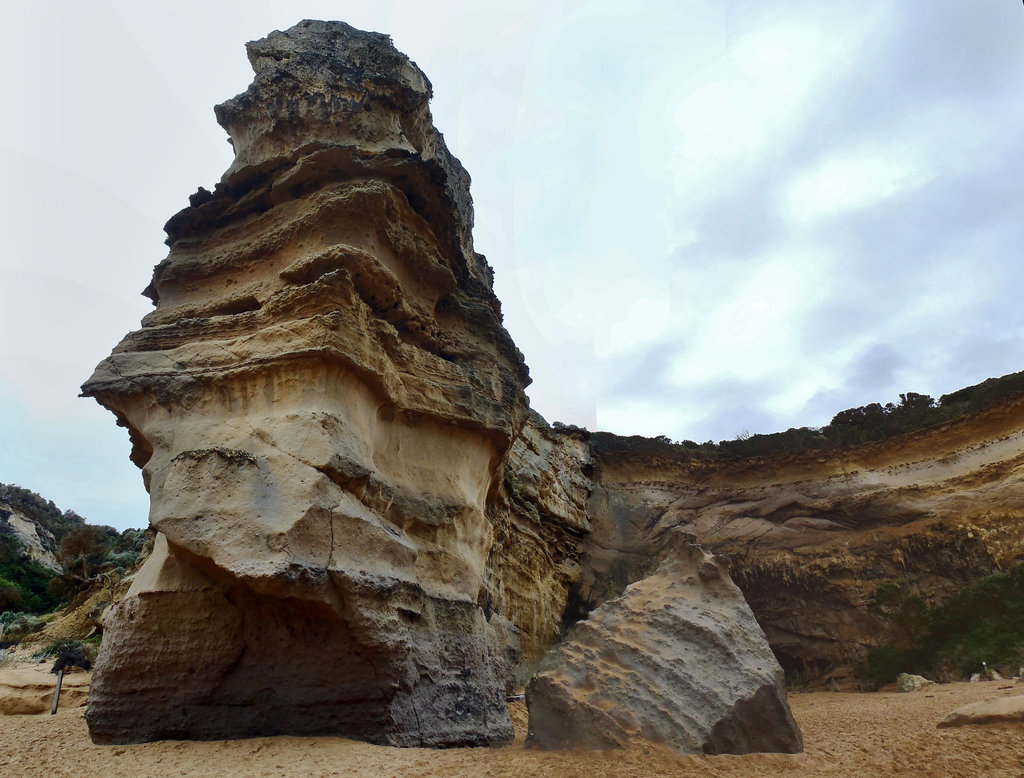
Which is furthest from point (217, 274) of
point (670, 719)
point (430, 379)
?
point (670, 719)

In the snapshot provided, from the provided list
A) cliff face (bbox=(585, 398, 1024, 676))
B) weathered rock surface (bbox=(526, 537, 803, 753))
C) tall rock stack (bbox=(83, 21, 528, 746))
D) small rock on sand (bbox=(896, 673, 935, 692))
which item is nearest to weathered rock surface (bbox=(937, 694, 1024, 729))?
weathered rock surface (bbox=(526, 537, 803, 753))

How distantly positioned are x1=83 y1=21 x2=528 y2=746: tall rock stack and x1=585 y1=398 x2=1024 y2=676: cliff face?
28.3 feet

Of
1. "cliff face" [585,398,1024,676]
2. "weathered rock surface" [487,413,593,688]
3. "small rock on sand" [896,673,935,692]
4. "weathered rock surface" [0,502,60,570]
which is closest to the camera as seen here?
"small rock on sand" [896,673,935,692]

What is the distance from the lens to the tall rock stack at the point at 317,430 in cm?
448

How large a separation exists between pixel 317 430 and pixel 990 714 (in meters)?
5.46

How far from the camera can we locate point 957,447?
14.4 metres

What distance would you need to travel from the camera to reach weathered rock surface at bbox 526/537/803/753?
4.20 metres

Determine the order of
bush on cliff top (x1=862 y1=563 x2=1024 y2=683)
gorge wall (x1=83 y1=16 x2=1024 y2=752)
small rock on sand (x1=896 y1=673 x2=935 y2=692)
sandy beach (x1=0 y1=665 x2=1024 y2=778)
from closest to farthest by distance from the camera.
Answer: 1. sandy beach (x1=0 y1=665 x2=1024 y2=778)
2. gorge wall (x1=83 y1=16 x2=1024 y2=752)
3. small rock on sand (x1=896 y1=673 x2=935 y2=692)
4. bush on cliff top (x1=862 y1=563 x2=1024 y2=683)

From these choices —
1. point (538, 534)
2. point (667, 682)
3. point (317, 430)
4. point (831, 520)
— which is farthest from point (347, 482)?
point (831, 520)

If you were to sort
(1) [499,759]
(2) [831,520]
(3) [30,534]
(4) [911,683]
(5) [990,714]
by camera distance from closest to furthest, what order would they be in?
(1) [499,759] → (5) [990,714] → (4) [911,683] → (2) [831,520] → (3) [30,534]

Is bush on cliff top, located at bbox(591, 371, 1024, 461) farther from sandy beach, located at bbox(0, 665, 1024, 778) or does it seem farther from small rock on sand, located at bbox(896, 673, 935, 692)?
sandy beach, located at bbox(0, 665, 1024, 778)

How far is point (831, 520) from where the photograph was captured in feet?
49.4

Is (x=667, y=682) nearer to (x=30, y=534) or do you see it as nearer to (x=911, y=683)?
(x=911, y=683)

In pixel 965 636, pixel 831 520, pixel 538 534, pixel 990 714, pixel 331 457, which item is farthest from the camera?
pixel 831 520
